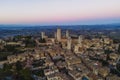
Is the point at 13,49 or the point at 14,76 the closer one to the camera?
the point at 14,76

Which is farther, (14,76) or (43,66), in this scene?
(43,66)

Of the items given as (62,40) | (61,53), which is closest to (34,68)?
(61,53)

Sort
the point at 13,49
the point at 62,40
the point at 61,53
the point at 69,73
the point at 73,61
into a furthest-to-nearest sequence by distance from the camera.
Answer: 1. the point at 62,40
2. the point at 13,49
3. the point at 61,53
4. the point at 73,61
5. the point at 69,73

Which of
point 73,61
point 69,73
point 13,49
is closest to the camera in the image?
point 69,73

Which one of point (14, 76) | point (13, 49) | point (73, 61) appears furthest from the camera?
point (13, 49)

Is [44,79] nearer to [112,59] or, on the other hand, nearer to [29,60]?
[29,60]

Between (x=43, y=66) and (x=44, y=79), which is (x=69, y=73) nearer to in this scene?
(x=44, y=79)

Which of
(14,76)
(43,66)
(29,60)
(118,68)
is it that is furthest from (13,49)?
(118,68)

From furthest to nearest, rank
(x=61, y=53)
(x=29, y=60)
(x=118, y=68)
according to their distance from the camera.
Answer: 1. (x=61, y=53)
2. (x=29, y=60)
3. (x=118, y=68)

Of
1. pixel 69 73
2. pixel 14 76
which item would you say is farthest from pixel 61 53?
pixel 14 76
